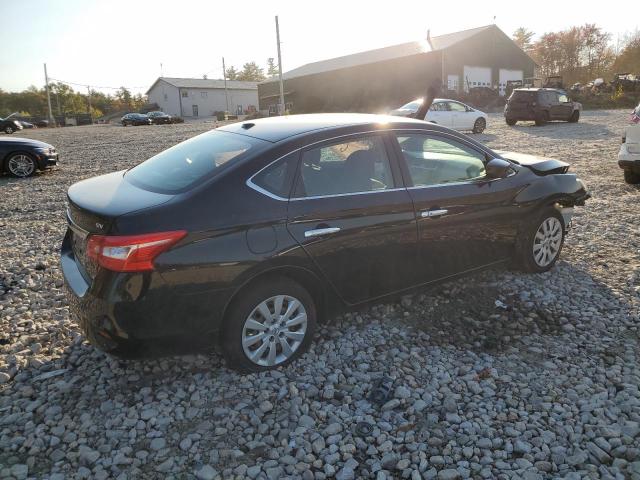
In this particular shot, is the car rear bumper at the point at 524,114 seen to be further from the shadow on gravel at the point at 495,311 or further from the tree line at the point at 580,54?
the tree line at the point at 580,54

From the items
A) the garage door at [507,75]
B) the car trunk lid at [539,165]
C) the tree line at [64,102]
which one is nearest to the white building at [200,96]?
the tree line at [64,102]

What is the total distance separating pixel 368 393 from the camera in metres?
3.19

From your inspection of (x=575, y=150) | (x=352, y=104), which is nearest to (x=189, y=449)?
(x=575, y=150)

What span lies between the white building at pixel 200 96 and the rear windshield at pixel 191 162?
239 ft

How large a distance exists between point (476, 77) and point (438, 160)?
4364cm

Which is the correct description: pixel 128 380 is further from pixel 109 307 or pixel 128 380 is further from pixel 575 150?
pixel 575 150

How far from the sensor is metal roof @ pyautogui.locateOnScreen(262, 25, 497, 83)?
1714 inches

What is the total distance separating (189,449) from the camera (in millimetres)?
2729

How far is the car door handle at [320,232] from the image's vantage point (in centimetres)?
325

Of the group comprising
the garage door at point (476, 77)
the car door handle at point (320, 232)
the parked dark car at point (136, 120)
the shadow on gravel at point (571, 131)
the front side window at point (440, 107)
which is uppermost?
the garage door at point (476, 77)

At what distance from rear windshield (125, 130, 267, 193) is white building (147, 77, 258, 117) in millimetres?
72727

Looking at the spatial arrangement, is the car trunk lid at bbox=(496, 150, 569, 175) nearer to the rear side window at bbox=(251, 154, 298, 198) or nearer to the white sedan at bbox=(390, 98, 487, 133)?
the rear side window at bbox=(251, 154, 298, 198)

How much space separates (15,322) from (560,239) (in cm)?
518

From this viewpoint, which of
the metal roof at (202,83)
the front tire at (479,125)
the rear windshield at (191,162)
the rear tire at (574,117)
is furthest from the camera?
the metal roof at (202,83)
